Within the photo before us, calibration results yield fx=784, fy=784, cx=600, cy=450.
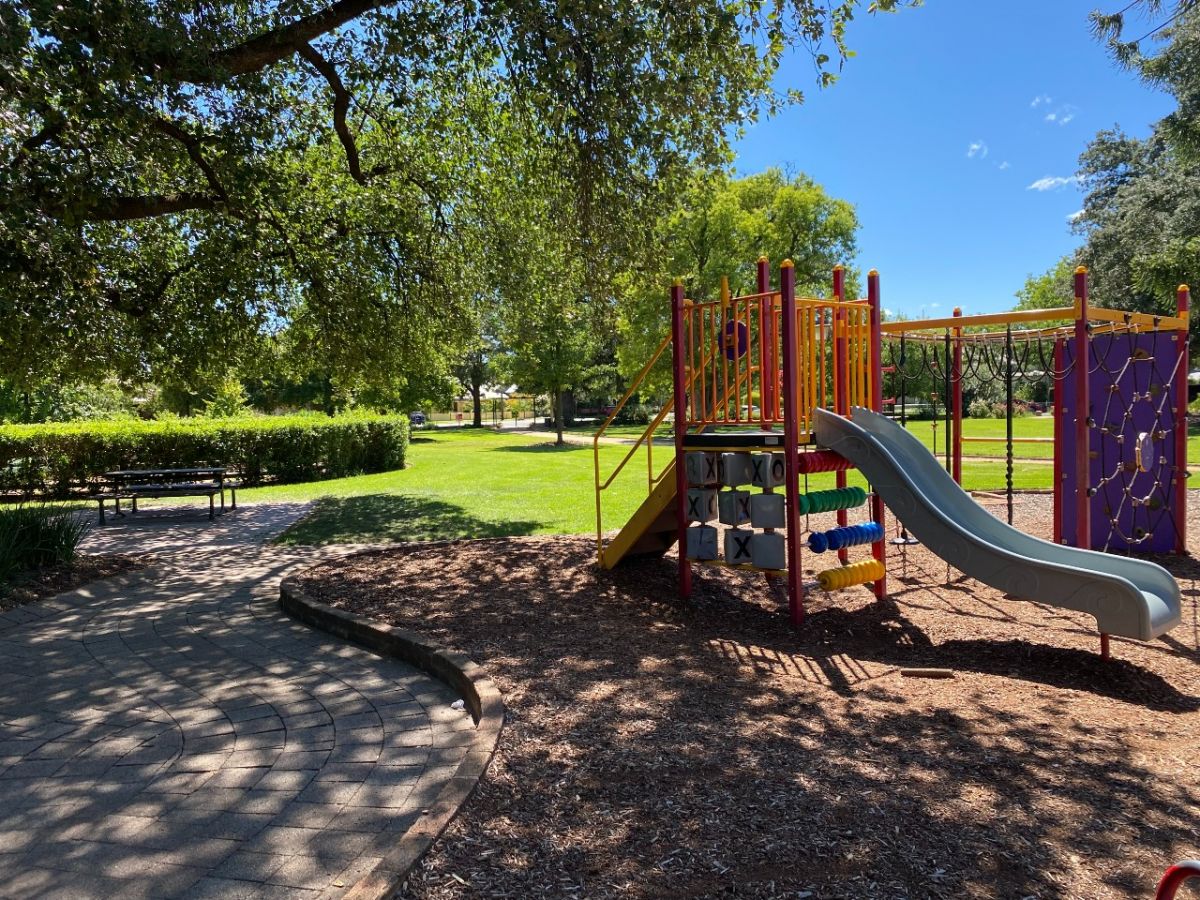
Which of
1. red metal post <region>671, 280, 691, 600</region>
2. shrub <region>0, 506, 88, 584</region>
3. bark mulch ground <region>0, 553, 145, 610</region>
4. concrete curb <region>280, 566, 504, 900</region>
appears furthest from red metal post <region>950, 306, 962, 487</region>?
shrub <region>0, 506, 88, 584</region>

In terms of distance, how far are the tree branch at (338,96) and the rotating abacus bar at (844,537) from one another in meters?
7.01

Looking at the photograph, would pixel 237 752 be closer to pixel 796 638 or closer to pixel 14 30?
pixel 796 638

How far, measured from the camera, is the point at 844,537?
6.45 metres

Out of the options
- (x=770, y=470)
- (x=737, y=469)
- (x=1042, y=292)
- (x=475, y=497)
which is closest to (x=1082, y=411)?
(x=770, y=470)

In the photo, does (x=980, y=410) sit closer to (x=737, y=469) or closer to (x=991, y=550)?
(x=737, y=469)

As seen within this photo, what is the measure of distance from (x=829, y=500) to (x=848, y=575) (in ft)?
2.07

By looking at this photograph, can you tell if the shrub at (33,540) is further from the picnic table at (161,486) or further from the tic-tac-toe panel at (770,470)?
the tic-tac-toe panel at (770,470)

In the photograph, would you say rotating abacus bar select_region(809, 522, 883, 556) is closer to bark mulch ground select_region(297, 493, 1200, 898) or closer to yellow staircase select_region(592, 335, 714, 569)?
bark mulch ground select_region(297, 493, 1200, 898)

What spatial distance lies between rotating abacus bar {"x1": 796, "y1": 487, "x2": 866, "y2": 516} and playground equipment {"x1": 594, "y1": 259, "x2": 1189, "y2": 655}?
2cm

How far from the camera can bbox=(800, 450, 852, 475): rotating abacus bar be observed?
6.42 m

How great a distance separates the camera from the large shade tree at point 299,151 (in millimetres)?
6832

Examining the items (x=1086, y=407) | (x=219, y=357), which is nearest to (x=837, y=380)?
(x=1086, y=407)

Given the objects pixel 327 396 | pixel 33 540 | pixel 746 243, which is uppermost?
pixel 746 243

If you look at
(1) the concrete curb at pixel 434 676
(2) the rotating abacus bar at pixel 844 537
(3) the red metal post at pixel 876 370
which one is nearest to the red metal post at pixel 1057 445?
(3) the red metal post at pixel 876 370
